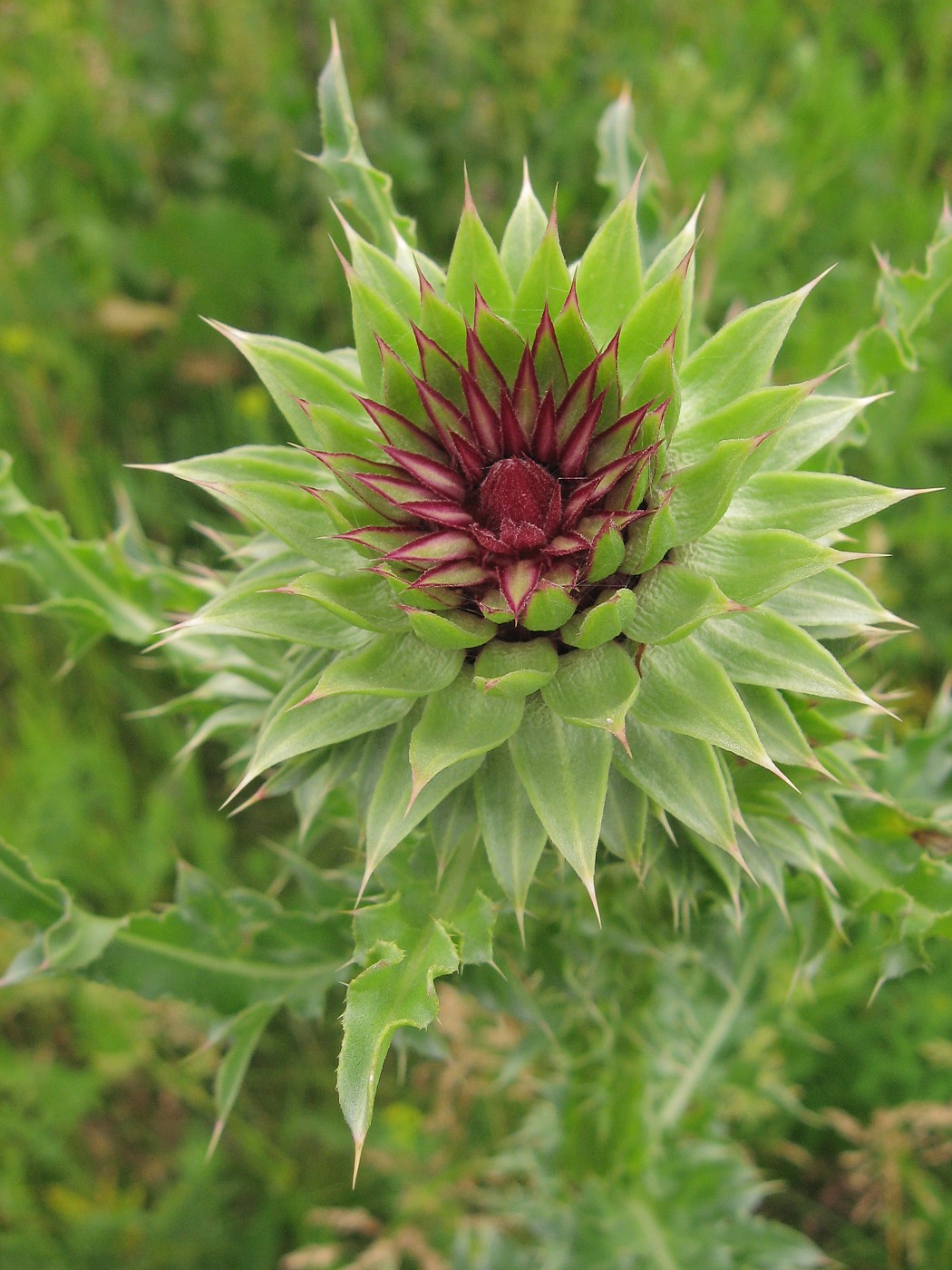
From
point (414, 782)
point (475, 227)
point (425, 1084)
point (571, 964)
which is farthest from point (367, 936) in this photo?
point (425, 1084)

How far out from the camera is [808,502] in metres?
1.81

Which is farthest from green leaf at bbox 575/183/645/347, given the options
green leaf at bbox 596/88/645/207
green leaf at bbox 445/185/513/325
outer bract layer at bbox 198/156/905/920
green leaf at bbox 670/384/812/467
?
green leaf at bbox 596/88/645/207

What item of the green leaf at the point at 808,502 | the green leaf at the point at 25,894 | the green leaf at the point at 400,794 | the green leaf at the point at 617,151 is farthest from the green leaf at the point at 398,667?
the green leaf at the point at 617,151

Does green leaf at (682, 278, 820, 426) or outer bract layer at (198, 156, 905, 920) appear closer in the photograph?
outer bract layer at (198, 156, 905, 920)

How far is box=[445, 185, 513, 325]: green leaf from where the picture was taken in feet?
5.89

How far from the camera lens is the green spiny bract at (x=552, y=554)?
5.44ft

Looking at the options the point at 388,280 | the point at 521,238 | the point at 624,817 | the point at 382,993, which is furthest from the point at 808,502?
the point at 382,993

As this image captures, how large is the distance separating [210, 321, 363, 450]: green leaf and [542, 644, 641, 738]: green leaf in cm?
61

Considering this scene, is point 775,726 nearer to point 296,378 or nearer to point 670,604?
point 670,604

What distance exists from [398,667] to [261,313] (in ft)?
13.3

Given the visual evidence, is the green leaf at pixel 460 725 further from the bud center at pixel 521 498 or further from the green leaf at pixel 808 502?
the green leaf at pixel 808 502

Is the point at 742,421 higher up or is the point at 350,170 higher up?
the point at 350,170

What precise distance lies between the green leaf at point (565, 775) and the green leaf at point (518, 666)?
0.07 metres

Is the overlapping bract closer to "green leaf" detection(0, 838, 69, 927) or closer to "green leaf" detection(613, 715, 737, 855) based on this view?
"green leaf" detection(613, 715, 737, 855)
